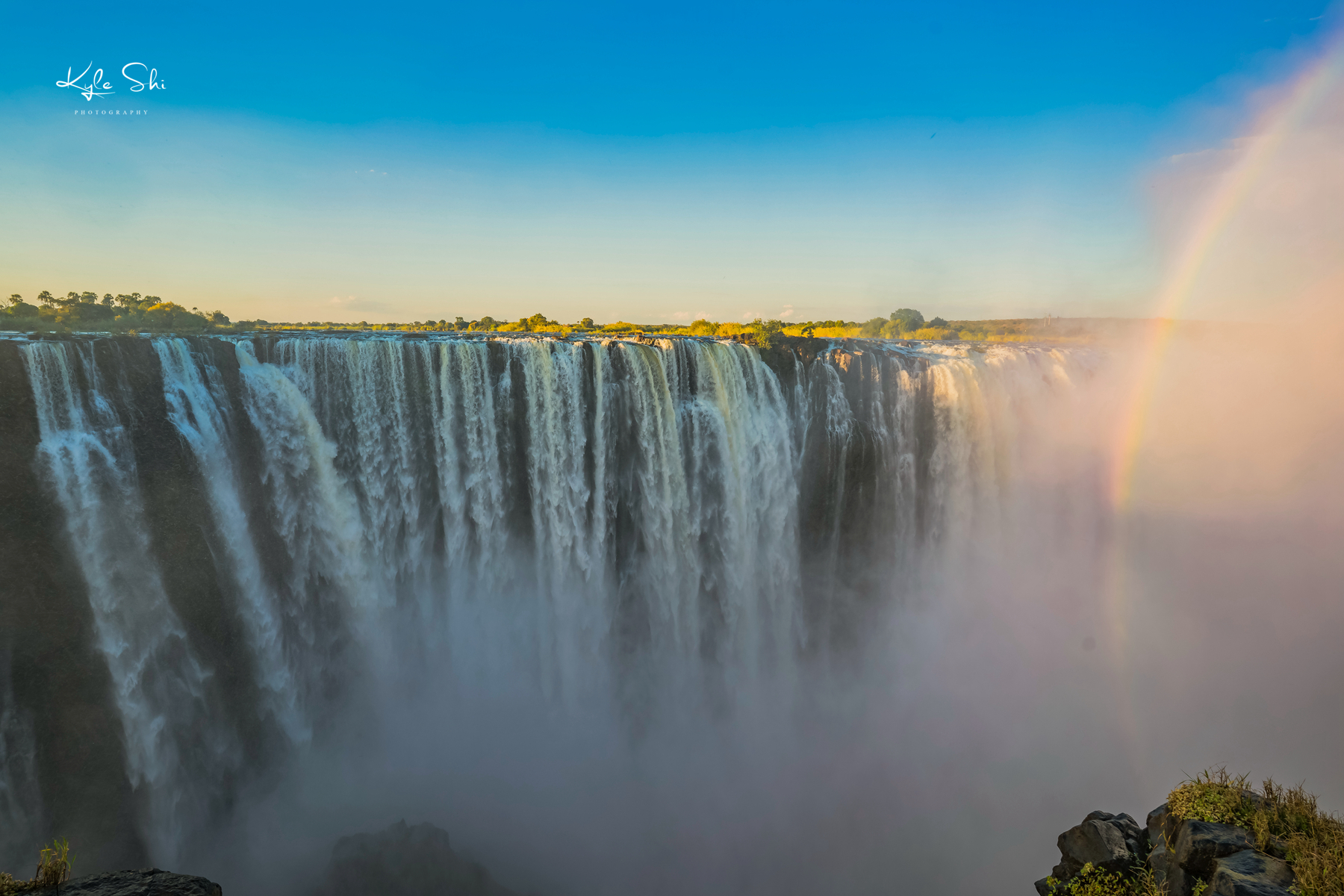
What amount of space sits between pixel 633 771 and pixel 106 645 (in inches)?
457

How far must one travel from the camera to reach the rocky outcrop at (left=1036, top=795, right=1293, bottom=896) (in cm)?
582

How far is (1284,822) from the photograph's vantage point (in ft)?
21.5

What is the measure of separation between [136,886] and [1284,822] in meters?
12.3

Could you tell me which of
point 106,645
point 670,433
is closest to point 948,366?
point 670,433

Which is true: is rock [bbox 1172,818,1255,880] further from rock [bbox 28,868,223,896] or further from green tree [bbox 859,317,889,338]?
green tree [bbox 859,317,889,338]

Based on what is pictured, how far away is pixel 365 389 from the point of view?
13.1 metres

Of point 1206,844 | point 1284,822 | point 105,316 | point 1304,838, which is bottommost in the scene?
point 1206,844

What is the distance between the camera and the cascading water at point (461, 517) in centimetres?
Answer: 1056

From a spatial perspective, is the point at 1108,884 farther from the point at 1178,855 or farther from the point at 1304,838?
the point at 1304,838

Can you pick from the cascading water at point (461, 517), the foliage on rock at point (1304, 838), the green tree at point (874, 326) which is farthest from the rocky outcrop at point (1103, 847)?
the green tree at point (874, 326)

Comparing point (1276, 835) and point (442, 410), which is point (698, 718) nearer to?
point (442, 410)

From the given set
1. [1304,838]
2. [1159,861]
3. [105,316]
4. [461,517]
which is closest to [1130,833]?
[1159,861]

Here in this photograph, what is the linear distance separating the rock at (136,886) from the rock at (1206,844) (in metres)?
10.3

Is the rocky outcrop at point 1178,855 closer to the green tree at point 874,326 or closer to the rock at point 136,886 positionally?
the rock at point 136,886
